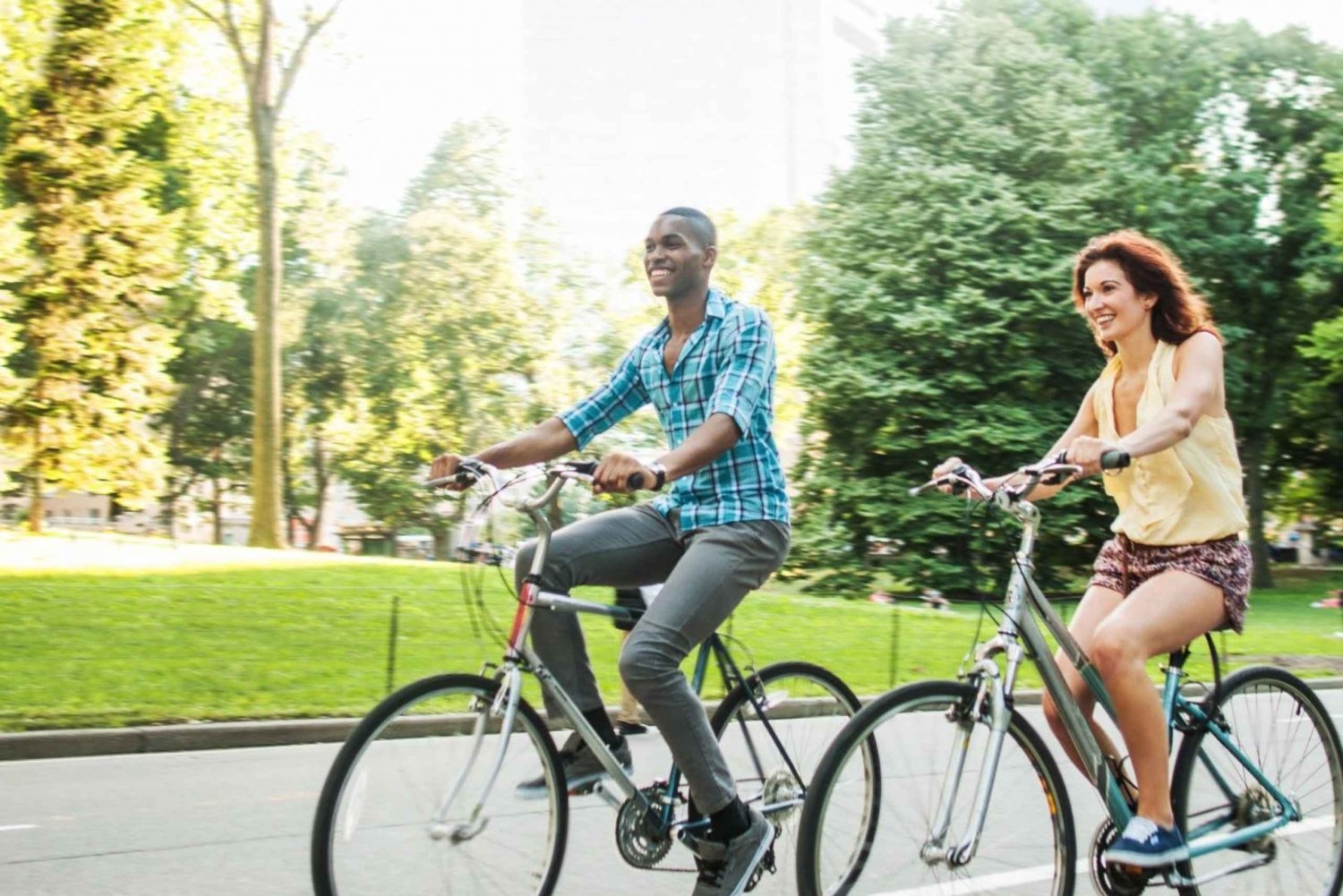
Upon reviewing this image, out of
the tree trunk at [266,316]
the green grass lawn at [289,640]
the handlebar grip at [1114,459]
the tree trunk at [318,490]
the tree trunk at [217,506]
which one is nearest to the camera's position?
the handlebar grip at [1114,459]

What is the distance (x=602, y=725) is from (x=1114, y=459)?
→ 152 cm

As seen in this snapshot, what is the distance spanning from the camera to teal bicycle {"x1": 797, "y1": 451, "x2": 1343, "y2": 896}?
3857 millimetres

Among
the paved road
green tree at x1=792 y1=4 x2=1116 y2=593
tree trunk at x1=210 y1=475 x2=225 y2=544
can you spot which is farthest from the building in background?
the paved road

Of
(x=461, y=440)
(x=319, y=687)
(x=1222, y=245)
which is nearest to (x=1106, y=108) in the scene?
(x=1222, y=245)

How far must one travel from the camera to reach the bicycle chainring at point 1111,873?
163 inches

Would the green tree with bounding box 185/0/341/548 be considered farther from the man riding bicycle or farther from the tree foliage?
the man riding bicycle

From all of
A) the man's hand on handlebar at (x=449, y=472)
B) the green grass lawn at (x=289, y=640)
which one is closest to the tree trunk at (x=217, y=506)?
the green grass lawn at (x=289, y=640)

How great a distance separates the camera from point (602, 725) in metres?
4.23

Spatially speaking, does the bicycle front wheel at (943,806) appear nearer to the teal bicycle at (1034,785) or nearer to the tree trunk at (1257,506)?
the teal bicycle at (1034,785)

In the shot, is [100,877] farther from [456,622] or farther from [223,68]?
[223,68]

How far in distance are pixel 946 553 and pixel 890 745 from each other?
989 inches

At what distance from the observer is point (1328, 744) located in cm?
470

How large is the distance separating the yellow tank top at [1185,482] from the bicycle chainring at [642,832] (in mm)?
1525

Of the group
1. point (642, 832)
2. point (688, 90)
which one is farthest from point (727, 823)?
point (688, 90)
